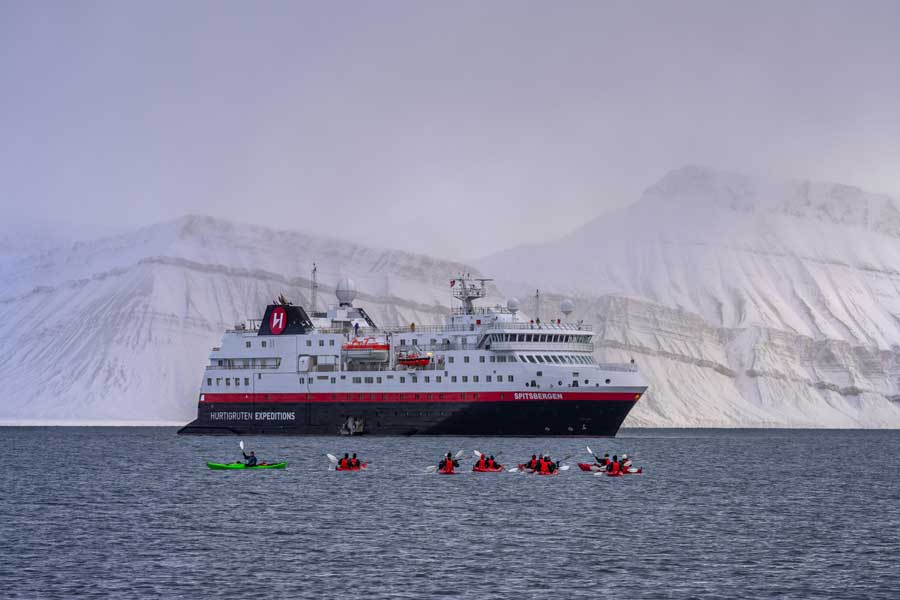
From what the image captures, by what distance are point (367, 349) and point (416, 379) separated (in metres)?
6.26

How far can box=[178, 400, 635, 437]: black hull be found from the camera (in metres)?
108

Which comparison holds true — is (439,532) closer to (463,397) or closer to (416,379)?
(463,397)

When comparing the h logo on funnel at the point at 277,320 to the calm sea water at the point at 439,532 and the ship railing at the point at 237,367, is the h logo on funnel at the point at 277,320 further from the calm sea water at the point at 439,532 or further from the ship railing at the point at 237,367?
the calm sea water at the point at 439,532

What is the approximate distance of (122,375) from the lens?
17625 cm

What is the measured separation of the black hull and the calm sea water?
646 inches

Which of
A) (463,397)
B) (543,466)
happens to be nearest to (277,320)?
(463,397)

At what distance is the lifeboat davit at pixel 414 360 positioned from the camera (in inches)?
4385

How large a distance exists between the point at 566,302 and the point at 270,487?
5424cm

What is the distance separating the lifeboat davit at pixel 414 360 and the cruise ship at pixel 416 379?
4.2 inches

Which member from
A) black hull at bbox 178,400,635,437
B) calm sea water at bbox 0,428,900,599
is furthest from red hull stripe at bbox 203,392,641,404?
calm sea water at bbox 0,428,900,599

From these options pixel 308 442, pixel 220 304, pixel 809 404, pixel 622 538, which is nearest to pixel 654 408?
pixel 809 404

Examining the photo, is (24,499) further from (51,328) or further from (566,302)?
(51,328)

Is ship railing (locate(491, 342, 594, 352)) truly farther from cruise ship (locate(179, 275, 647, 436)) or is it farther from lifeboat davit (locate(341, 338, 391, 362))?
lifeboat davit (locate(341, 338, 391, 362))

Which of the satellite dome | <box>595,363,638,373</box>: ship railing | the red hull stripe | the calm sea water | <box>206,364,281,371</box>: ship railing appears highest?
the satellite dome
